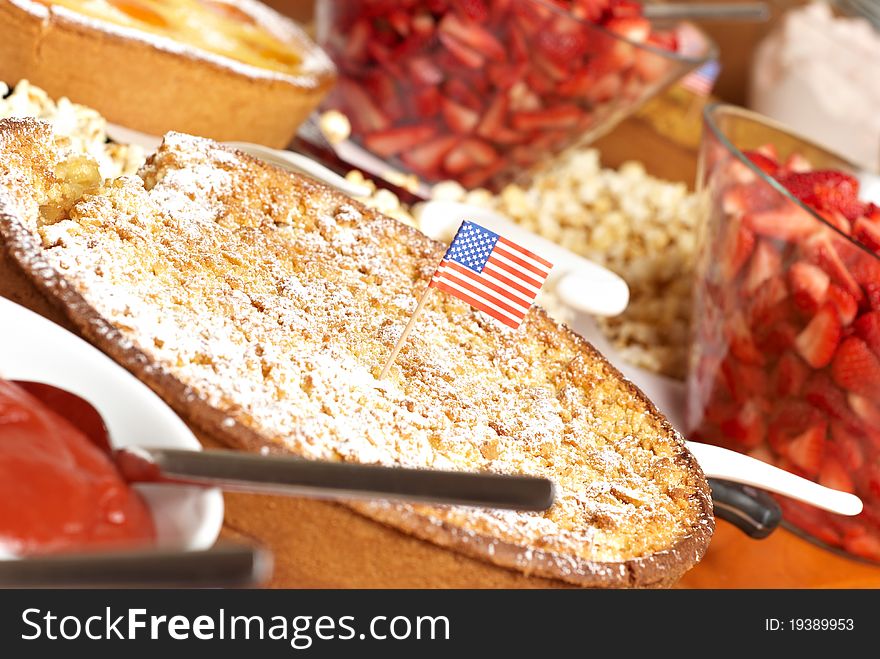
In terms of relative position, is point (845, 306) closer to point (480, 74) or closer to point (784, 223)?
point (784, 223)

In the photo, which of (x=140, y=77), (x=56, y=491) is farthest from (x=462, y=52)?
(x=56, y=491)

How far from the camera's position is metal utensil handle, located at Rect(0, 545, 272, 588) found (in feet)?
1.86

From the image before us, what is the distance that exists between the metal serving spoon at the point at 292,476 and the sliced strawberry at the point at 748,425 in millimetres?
Answer: 691

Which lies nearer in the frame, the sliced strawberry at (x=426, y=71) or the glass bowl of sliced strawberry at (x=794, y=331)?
the glass bowl of sliced strawberry at (x=794, y=331)

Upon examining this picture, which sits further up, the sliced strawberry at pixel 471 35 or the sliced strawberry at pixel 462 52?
the sliced strawberry at pixel 471 35

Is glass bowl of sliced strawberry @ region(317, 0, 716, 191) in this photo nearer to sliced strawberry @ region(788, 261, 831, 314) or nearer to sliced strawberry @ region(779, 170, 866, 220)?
sliced strawberry @ region(779, 170, 866, 220)

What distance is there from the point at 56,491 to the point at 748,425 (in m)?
0.99

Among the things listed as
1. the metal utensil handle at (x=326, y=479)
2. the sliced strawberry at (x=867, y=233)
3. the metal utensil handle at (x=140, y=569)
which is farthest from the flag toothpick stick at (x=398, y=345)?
the sliced strawberry at (x=867, y=233)

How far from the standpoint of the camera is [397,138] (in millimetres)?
1772

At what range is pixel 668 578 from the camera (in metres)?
0.86

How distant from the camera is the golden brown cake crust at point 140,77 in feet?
4.14

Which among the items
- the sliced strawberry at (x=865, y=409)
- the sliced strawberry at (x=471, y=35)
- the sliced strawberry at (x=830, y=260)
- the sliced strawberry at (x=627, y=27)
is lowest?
the sliced strawberry at (x=865, y=409)

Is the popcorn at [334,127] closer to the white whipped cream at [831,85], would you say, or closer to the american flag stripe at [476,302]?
the american flag stripe at [476,302]

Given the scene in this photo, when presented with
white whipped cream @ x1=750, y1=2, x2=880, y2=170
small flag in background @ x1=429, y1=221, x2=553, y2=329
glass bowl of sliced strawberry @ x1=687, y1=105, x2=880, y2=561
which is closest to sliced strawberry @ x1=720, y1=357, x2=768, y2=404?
glass bowl of sliced strawberry @ x1=687, y1=105, x2=880, y2=561
